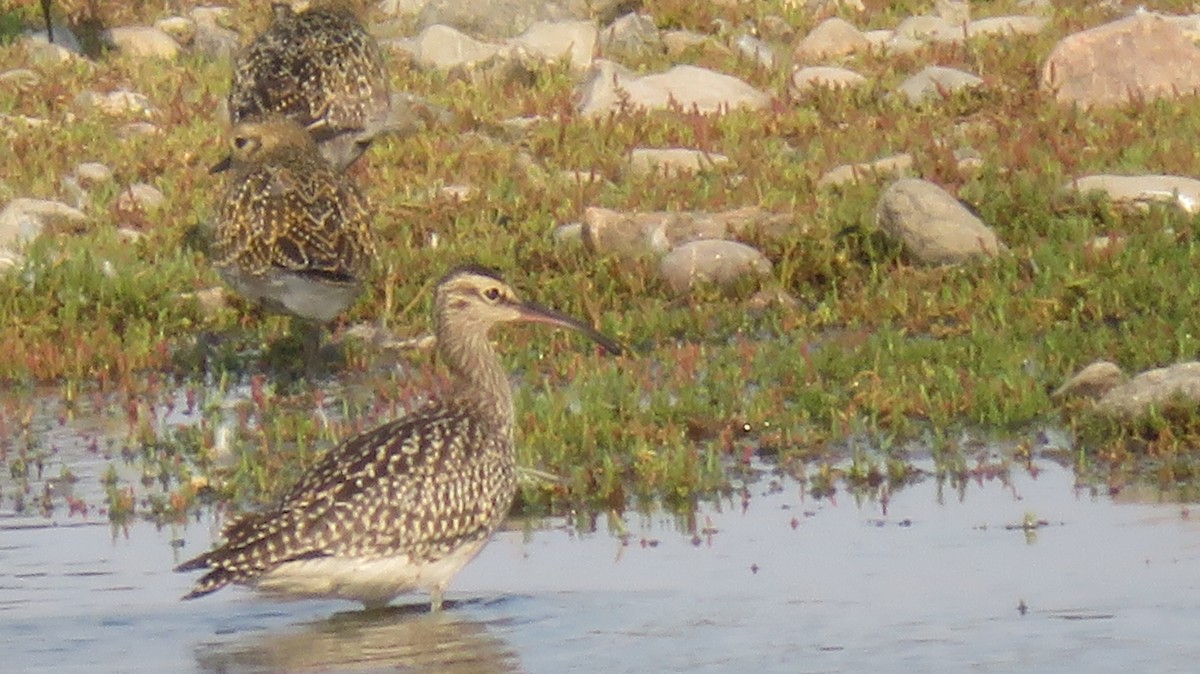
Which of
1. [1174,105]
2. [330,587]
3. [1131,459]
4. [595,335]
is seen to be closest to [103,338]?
[595,335]

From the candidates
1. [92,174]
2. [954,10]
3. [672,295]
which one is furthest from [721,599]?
[954,10]

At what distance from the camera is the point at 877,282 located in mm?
13977

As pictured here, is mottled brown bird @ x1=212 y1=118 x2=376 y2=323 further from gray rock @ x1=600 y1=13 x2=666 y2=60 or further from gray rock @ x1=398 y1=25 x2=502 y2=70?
gray rock @ x1=600 y1=13 x2=666 y2=60

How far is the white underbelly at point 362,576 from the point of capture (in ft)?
30.1

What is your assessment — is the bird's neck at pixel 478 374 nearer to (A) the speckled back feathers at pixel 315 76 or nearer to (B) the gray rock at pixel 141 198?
(A) the speckled back feathers at pixel 315 76

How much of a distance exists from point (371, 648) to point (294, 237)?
4226 mm

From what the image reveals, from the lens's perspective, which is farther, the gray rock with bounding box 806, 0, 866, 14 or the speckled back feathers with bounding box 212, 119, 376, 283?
the gray rock with bounding box 806, 0, 866, 14

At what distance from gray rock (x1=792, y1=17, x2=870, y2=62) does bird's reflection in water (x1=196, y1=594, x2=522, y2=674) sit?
11086 millimetres

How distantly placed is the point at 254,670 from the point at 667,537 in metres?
2.09

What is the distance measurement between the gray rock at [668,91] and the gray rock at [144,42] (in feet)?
13.7

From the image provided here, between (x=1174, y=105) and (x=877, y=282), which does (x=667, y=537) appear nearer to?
(x=877, y=282)

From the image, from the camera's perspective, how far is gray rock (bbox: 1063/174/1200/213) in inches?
571

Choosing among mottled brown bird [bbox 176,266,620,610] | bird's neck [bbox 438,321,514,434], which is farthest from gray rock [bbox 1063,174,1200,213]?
mottled brown bird [bbox 176,266,620,610]

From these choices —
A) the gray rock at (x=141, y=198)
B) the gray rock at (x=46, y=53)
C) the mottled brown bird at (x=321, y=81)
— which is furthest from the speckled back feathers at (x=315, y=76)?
the gray rock at (x=46, y=53)
